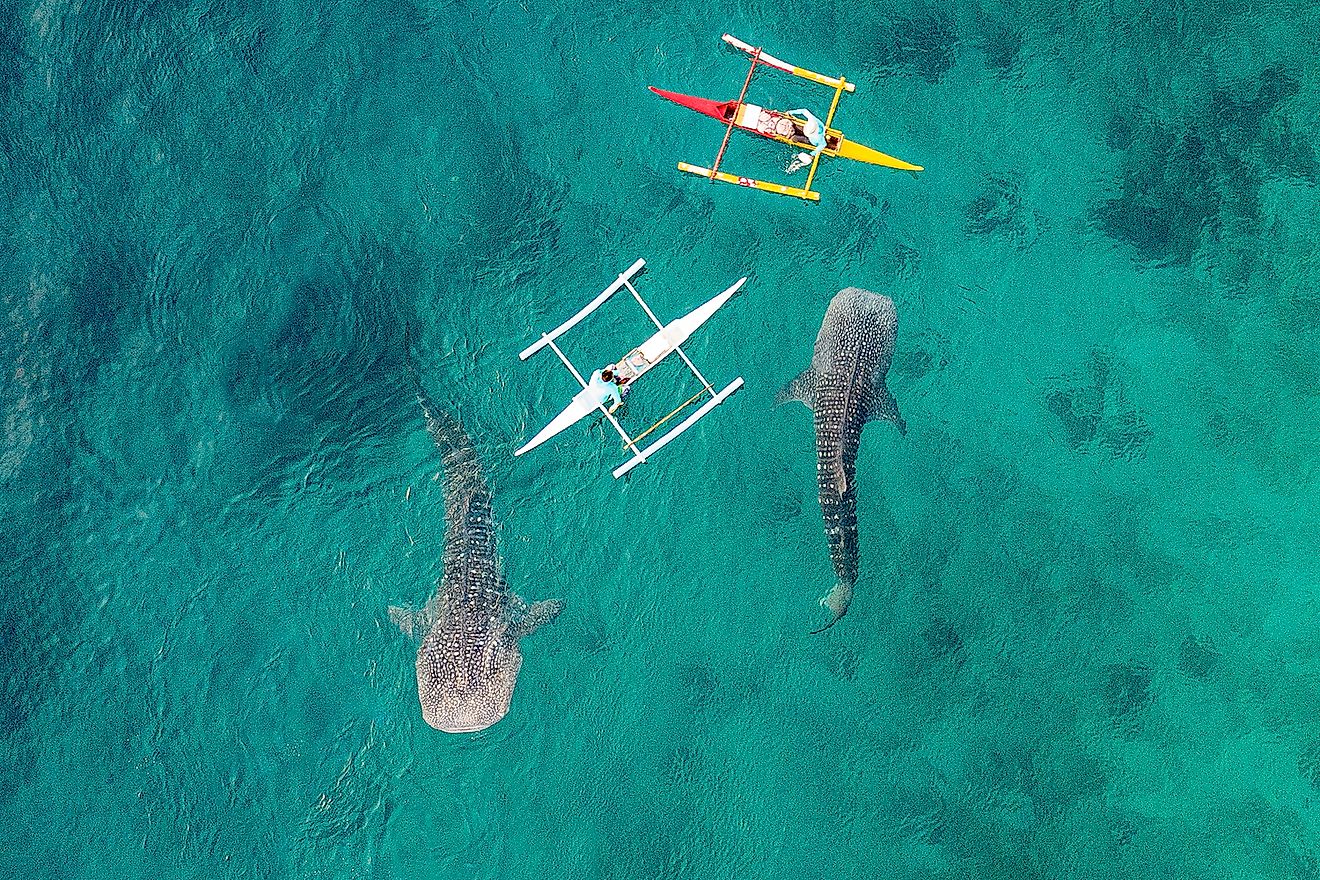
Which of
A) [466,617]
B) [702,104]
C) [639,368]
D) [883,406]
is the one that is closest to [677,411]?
[639,368]

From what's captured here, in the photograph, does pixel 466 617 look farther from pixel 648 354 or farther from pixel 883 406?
pixel 883 406

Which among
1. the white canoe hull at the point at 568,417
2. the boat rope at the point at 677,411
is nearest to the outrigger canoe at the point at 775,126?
the boat rope at the point at 677,411

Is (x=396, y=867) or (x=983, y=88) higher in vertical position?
(x=983, y=88)

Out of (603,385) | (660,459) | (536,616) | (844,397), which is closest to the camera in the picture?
(603,385)

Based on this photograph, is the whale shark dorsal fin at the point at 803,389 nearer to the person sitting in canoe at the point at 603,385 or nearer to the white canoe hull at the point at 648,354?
the white canoe hull at the point at 648,354

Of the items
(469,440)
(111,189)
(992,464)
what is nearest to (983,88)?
(992,464)

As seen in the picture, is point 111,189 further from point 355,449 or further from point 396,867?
point 396,867

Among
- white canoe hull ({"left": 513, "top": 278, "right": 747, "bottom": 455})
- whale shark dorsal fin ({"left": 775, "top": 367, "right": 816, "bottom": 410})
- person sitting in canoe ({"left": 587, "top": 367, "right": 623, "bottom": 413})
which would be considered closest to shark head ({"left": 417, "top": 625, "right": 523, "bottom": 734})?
white canoe hull ({"left": 513, "top": 278, "right": 747, "bottom": 455})
